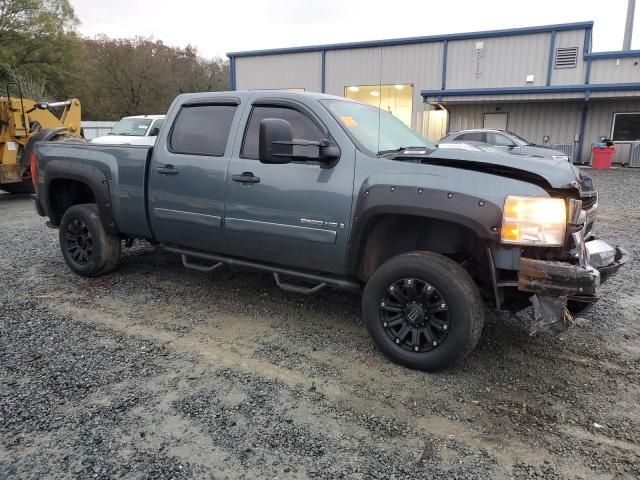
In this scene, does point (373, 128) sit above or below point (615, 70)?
below

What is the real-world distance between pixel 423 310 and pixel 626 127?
71.9 ft

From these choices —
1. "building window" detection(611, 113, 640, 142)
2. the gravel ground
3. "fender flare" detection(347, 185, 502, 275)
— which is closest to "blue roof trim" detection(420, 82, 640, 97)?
"building window" detection(611, 113, 640, 142)

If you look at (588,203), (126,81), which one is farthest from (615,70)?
(126,81)

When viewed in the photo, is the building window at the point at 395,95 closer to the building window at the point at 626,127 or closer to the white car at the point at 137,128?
the building window at the point at 626,127

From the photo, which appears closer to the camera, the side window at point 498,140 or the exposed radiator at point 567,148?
the side window at point 498,140

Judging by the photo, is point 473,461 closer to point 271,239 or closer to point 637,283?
point 271,239

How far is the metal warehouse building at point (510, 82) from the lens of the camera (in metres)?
20.1

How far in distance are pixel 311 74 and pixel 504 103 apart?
10.2 meters

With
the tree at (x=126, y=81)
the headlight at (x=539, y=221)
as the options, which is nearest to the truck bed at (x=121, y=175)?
the headlight at (x=539, y=221)

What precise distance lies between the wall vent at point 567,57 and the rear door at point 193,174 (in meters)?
21.2

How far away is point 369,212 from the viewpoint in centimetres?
337

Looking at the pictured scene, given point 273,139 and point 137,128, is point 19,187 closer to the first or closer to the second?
point 137,128

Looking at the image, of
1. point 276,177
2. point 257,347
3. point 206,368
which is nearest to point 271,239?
point 276,177

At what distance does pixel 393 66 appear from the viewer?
79.9ft
